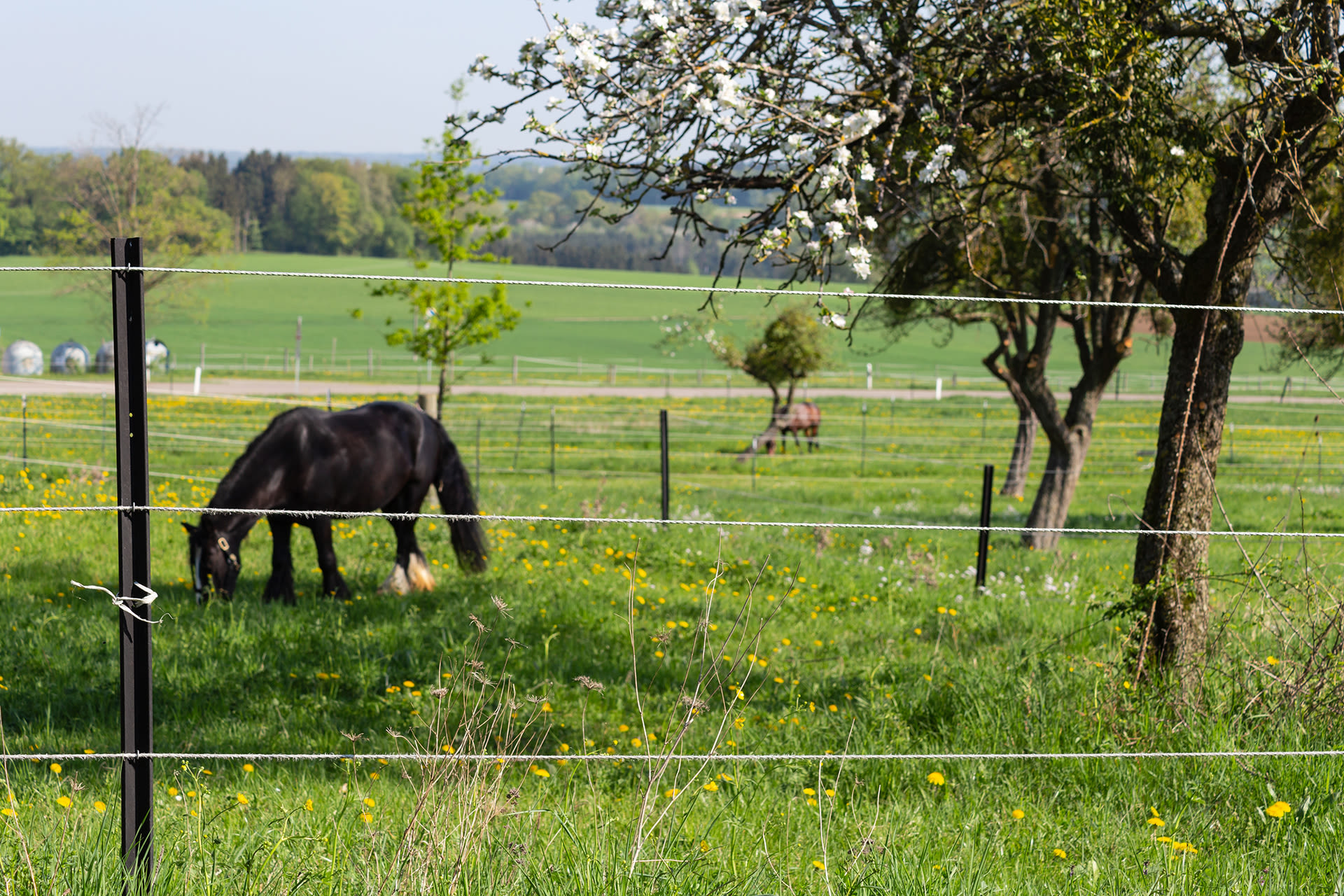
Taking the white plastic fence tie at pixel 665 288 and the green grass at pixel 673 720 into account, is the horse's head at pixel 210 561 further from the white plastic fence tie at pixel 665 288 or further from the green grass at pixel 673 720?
the white plastic fence tie at pixel 665 288

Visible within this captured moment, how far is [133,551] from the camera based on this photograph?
261 cm

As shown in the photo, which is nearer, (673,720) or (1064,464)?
(673,720)

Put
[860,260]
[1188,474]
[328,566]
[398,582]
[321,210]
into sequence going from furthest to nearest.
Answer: [321,210], [398,582], [328,566], [1188,474], [860,260]

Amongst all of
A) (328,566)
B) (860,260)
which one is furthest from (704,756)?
(328,566)

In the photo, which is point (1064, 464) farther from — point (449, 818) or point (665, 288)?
point (449, 818)

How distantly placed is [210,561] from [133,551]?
4.70 metres

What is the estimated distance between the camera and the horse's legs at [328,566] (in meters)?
7.40

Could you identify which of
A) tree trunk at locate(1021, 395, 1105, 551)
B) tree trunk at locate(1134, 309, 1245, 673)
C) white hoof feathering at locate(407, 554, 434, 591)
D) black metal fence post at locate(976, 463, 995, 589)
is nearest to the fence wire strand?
tree trunk at locate(1134, 309, 1245, 673)

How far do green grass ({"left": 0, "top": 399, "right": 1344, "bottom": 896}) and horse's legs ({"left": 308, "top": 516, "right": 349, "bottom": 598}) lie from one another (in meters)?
0.15

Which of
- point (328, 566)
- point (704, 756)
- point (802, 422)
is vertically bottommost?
point (802, 422)

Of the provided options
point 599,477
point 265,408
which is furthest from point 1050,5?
point 265,408

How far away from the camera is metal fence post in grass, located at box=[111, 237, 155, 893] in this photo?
8.38 ft

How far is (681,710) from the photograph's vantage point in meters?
5.21

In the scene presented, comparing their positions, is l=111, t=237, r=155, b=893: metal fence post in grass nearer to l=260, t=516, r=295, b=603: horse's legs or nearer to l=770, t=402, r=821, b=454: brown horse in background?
l=260, t=516, r=295, b=603: horse's legs
